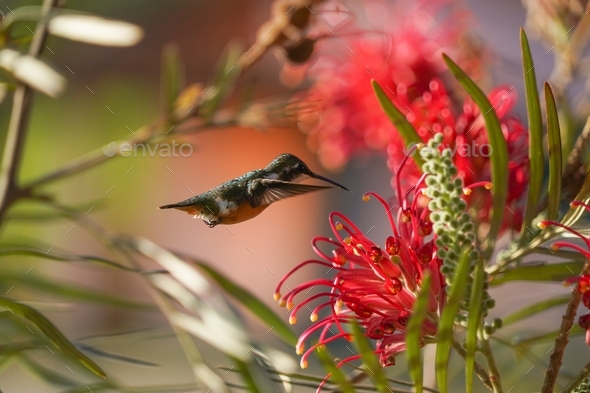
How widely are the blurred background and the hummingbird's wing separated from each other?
36mm

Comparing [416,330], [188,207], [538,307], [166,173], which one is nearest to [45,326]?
[188,207]

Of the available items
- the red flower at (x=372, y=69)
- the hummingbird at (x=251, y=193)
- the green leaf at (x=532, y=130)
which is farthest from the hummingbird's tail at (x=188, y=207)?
the red flower at (x=372, y=69)

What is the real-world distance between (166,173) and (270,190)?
20.5 inches

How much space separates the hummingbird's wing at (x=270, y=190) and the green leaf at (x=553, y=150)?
0.14 metres

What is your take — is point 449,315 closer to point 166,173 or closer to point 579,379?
point 579,379

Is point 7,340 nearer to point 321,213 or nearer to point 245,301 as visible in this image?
point 245,301

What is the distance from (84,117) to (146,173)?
1.11 metres

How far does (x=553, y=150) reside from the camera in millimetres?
333

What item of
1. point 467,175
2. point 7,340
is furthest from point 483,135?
point 7,340

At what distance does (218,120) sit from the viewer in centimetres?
56

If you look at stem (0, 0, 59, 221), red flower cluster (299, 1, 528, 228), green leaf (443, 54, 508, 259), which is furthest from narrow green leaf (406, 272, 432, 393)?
stem (0, 0, 59, 221)

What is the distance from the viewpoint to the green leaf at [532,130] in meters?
0.32

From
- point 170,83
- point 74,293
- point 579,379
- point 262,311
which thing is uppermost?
point 170,83

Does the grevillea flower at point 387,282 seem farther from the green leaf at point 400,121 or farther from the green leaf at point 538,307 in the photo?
the green leaf at point 538,307
